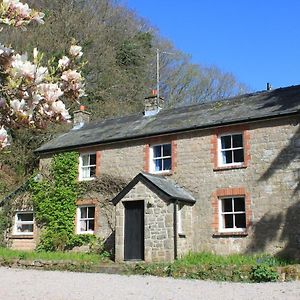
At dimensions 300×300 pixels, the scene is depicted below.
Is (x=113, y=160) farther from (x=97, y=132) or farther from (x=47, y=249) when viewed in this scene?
(x=47, y=249)

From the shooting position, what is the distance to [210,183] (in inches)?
671

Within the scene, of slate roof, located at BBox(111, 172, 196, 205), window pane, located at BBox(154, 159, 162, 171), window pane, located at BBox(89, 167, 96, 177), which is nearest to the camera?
slate roof, located at BBox(111, 172, 196, 205)

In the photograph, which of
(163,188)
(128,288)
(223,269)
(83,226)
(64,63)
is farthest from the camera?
(83,226)

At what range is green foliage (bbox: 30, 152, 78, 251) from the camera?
19.4 m

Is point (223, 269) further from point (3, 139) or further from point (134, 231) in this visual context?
point (3, 139)

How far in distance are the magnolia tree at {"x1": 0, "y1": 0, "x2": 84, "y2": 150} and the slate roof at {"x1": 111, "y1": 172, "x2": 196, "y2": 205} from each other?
12.4 metres

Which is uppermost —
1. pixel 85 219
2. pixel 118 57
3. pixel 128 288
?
pixel 118 57

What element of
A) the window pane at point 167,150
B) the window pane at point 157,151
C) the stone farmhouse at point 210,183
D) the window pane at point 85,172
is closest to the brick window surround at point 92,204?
the stone farmhouse at point 210,183

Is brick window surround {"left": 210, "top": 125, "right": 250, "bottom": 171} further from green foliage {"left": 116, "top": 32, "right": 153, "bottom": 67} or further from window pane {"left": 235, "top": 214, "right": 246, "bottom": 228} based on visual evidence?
green foliage {"left": 116, "top": 32, "right": 153, "bottom": 67}

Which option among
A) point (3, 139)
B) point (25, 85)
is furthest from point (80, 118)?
point (3, 139)

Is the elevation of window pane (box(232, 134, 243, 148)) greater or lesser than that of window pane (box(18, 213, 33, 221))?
greater

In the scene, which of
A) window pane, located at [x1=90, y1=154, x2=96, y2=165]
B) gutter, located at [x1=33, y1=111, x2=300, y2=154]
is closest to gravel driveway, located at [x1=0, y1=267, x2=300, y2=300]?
gutter, located at [x1=33, y1=111, x2=300, y2=154]

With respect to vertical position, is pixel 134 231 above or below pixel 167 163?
below

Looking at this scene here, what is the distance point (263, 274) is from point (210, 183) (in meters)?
5.75
